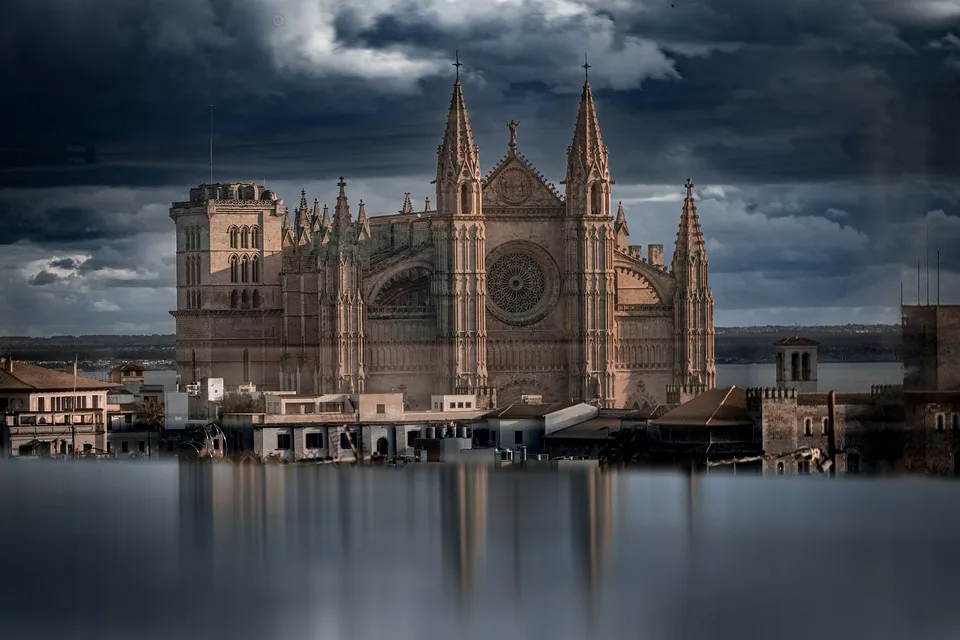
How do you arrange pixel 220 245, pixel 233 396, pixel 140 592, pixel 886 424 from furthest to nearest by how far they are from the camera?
1. pixel 220 245
2. pixel 233 396
3. pixel 886 424
4. pixel 140 592

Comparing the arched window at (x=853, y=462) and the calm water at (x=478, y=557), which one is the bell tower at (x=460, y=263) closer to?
the calm water at (x=478, y=557)

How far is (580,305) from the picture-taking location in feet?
360

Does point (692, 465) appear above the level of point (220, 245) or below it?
below

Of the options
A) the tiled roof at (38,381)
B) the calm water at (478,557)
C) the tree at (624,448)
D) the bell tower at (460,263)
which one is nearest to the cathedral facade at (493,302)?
the bell tower at (460,263)

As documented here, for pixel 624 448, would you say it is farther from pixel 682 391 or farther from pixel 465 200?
pixel 465 200

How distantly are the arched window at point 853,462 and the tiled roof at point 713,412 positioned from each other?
3.28 meters

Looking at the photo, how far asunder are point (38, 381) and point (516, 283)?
689 inches

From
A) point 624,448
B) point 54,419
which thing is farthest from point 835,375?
point 54,419

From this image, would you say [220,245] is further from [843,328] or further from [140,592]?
[140,592]

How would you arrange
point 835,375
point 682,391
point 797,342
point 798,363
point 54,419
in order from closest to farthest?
1. point 798,363
2. point 797,342
3. point 835,375
4. point 54,419
5. point 682,391

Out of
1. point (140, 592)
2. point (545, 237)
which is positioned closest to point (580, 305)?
point (545, 237)

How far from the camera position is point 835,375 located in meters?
99.9

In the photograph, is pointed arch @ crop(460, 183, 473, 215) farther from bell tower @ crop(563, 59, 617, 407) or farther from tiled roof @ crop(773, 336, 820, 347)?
tiled roof @ crop(773, 336, 820, 347)

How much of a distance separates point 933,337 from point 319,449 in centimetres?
2046
